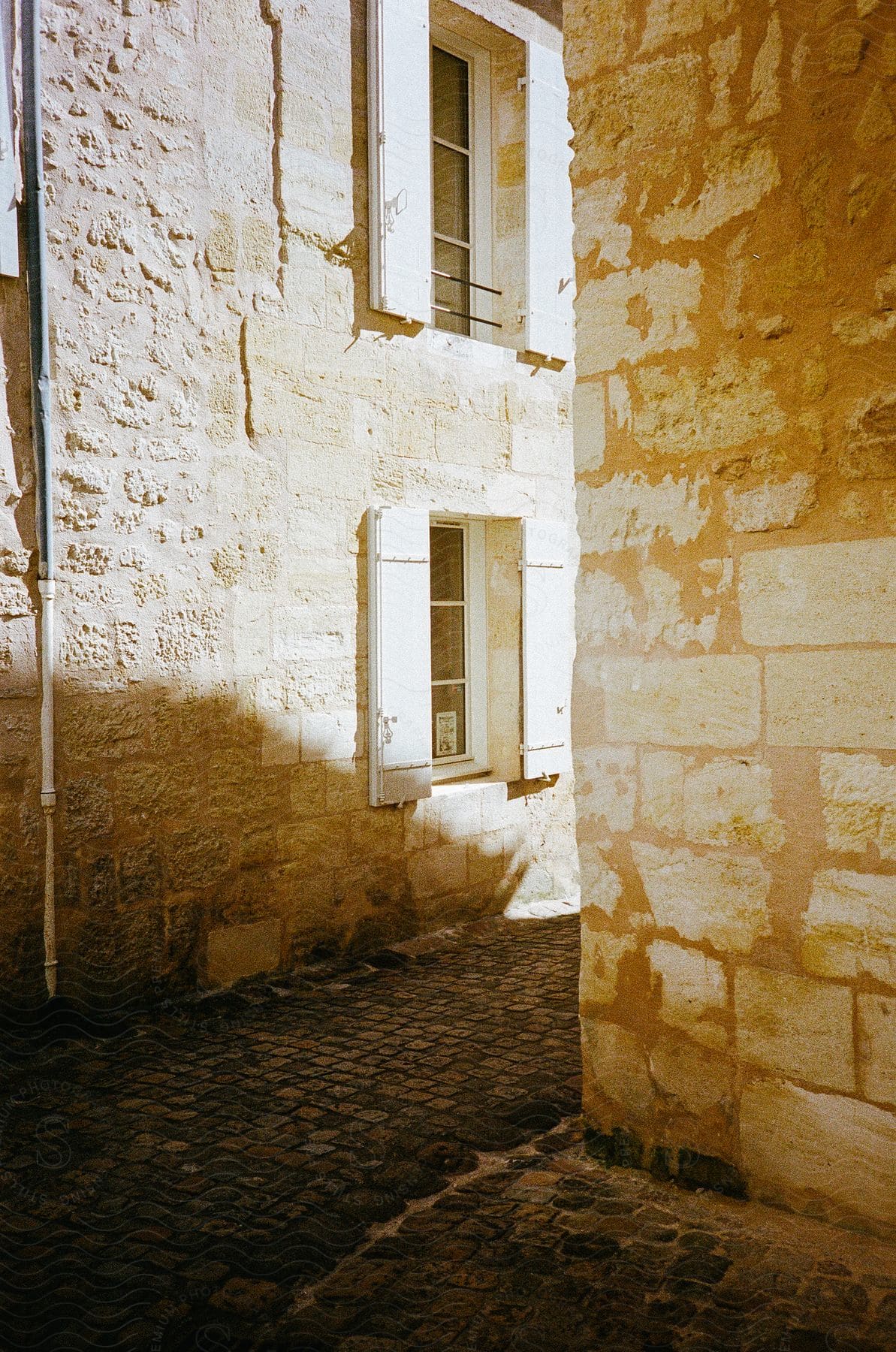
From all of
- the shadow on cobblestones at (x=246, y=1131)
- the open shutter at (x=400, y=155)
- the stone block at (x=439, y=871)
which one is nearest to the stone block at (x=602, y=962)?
the shadow on cobblestones at (x=246, y=1131)

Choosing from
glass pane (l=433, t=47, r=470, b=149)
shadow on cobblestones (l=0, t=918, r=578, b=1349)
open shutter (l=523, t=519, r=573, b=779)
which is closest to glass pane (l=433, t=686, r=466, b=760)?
open shutter (l=523, t=519, r=573, b=779)

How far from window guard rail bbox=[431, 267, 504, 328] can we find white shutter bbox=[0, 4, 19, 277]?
230 cm

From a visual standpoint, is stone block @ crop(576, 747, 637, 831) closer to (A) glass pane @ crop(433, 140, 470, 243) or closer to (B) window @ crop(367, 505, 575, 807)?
(B) window @ crop(367, 505, 575, 807)

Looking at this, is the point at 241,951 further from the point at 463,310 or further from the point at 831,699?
the point at 463,310

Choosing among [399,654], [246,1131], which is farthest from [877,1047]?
[399,654]

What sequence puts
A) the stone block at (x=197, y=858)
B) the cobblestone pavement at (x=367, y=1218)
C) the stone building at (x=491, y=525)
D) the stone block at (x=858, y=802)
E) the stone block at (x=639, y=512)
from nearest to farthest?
1. the cobblestone pavement at (x=367, y=1218)
2. the stone block at (x=858, y=802)
3. the stone building at (x=491, y=525)
4. the stone block at (x=639, y=512)
5. the stone block at (x=197, y=858)

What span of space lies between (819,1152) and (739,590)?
4.15 feet

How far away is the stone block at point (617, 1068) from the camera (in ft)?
9.51

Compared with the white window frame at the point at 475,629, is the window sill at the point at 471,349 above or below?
above

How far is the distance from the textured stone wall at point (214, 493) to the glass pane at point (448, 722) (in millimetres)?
386

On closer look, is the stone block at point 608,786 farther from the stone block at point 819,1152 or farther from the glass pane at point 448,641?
the glass pane at point 448,641

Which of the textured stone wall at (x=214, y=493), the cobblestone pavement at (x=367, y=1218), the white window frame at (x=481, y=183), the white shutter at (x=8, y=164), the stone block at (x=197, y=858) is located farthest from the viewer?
the white window frame at (x=481, y=183)

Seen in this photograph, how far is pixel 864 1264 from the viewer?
2383 mm

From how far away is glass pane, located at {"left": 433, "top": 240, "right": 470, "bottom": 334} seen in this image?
5941 millimetres
